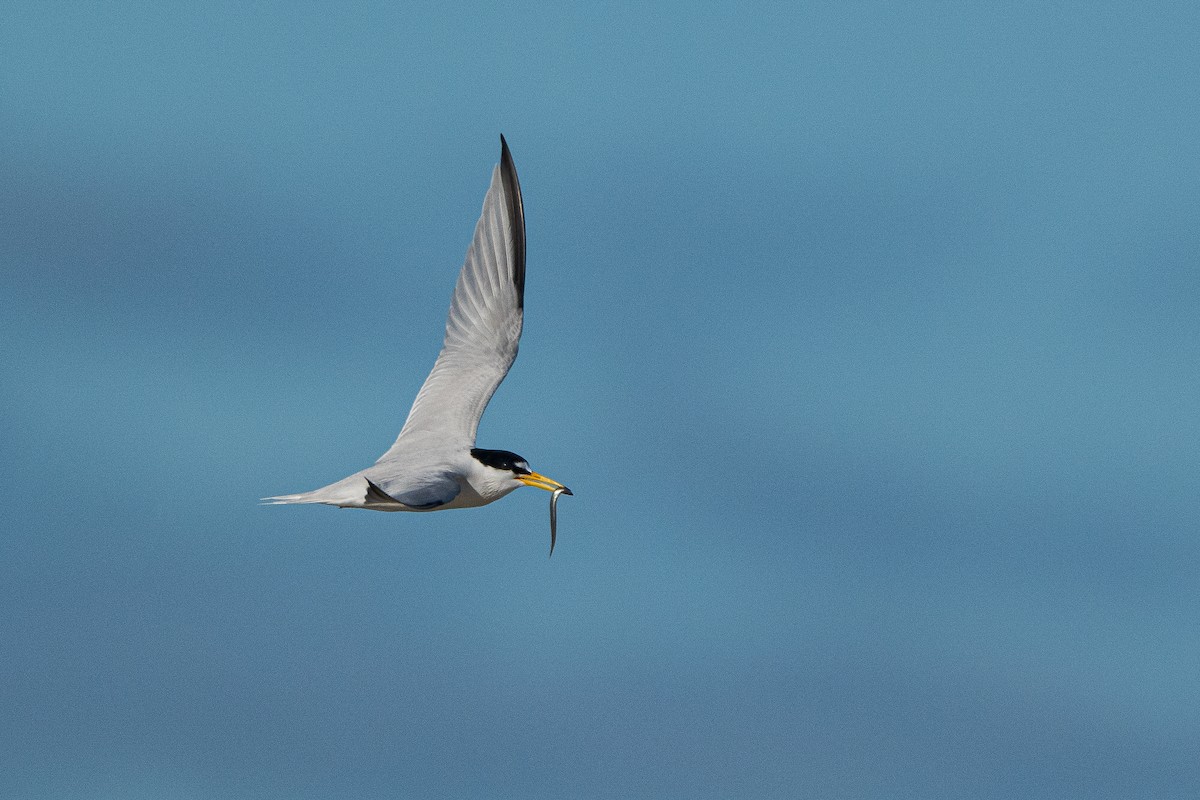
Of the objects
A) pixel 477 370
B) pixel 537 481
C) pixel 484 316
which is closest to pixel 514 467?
pixel 537 481

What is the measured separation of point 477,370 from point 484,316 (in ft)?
2.67

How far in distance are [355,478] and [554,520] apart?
2266 mm

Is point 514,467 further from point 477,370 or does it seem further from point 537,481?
point 477,370

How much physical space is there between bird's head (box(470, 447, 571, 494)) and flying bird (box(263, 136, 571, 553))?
11mm

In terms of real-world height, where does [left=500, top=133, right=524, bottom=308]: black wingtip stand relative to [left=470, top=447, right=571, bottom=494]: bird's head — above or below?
above

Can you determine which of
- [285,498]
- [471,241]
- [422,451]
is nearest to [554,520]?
[422,451]

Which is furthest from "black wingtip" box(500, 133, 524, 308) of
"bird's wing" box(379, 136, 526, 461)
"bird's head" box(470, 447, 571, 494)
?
"bird's head" box(470, 447, 571, 494)

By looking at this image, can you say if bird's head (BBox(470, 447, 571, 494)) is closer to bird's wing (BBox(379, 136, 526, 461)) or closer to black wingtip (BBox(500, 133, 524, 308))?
bird's wing (BBox(379, 136, 526, 461))

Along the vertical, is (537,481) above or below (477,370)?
below

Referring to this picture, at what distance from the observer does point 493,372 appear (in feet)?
60.5

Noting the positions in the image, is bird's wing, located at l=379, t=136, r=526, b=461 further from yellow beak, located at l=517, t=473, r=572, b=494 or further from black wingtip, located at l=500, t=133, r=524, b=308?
yellow beak, located at l=517, t=473, r=572, b=494

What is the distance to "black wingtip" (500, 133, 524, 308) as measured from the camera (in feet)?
59.6

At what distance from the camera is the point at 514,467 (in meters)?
16.3

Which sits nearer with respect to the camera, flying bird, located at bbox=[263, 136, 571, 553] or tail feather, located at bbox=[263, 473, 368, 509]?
tail feather, located at bbox=[263, 473, 368, 509]
